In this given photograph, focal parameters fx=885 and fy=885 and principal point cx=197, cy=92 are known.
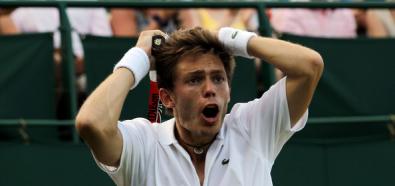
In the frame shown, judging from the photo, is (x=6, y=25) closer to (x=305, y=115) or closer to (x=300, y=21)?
(x=300, y=21)

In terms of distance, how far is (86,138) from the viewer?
3936 millimetres

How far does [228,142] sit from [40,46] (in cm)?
283

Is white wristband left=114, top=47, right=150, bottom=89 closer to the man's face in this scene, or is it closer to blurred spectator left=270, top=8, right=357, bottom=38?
the man's face

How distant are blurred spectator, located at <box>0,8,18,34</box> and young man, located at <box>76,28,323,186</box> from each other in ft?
9.29

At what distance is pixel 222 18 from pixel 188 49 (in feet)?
10.8

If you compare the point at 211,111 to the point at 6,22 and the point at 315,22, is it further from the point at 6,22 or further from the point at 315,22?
the point at 315,22

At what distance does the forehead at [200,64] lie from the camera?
164 inches

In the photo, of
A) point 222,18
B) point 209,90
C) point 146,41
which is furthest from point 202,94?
point 222,18

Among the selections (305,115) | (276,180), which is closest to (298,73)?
(305,115)

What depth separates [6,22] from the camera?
6855 millimetres

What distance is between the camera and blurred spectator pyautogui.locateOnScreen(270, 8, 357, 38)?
7.40 metres

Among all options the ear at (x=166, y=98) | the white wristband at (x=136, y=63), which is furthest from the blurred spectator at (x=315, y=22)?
the white wristband at (x=136, y=63)

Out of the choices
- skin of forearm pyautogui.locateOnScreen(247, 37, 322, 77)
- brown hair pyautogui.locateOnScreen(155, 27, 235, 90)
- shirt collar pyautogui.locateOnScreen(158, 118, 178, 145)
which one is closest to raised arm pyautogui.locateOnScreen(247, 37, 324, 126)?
skin of forearm pyautogui.locateOnScreen(247, 37, 322, 77)

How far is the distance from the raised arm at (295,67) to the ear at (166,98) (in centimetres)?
47
